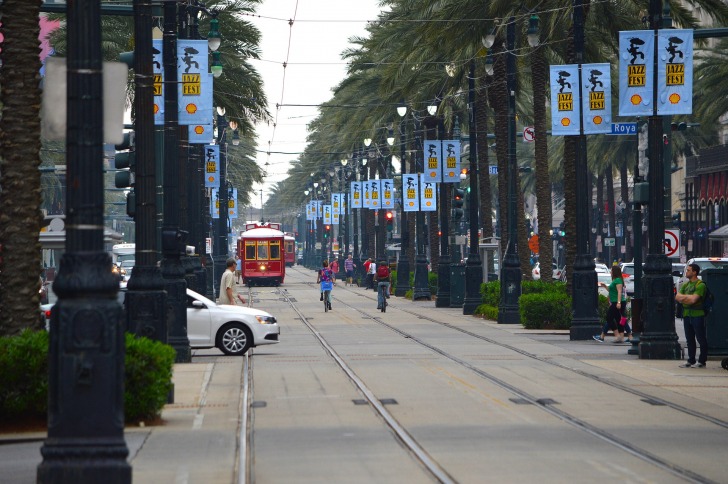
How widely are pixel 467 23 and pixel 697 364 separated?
58.5 ft

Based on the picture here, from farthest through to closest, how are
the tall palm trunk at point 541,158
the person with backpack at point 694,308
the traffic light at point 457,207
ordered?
the traffic light at point 457,207, the tall palm trunk at point 541,158, the person with backpack at point 694,308

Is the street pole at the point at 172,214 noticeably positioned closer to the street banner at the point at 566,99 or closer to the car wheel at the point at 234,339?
the car wheel at the point at 234,339

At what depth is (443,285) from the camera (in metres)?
54.3

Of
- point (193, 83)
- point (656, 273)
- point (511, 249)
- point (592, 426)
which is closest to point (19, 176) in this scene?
point (592, 426)

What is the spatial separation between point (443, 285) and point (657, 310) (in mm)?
A: 27805

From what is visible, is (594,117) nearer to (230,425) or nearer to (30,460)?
(230,425)

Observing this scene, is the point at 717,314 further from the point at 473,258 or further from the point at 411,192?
the point at 411,192

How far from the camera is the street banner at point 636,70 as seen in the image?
1055 inches

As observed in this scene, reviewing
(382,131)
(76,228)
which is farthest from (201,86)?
(382,131)

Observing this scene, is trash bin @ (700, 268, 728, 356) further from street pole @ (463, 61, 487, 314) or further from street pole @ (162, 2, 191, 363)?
street pole @ (463, 61, 487, 314)

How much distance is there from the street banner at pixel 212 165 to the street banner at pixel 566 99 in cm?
3088

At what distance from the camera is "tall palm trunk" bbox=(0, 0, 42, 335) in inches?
681

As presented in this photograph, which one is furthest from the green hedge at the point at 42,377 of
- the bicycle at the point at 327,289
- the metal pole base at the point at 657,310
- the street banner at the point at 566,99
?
the bicycle at the point at 327,289

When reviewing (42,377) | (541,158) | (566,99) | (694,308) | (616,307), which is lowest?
(42,377)
